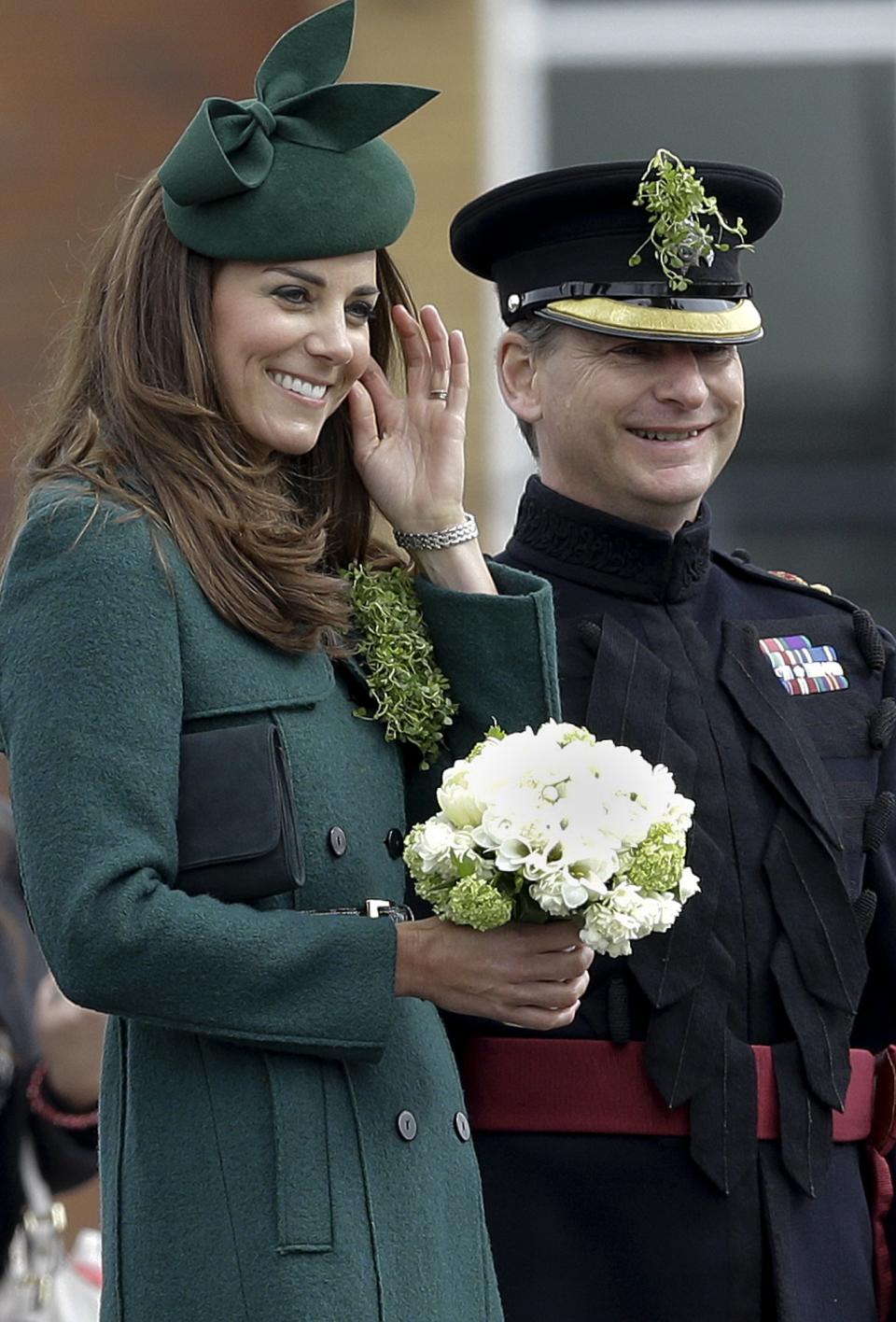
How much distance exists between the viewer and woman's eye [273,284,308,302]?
103 inches

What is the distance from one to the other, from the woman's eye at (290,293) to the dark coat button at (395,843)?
2.03 feet

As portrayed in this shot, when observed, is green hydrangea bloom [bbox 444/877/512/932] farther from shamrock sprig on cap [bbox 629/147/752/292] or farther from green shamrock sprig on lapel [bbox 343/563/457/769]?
shamrock sprig on cap [bbox 629/147/752/292]

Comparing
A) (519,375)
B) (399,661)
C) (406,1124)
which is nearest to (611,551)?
(519,375)

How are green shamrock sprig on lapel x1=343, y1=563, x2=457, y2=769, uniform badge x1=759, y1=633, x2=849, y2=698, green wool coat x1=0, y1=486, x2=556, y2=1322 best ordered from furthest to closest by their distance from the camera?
uniform badge x1=759, y1=633, x2=849, y2=698 < green shamrock sprig on lapel x1=343, y1=563, x2=457, y2=769 < green wool coat x1=0, y1=486, x2=556, y2=1322

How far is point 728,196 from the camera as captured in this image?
3332 millimetres

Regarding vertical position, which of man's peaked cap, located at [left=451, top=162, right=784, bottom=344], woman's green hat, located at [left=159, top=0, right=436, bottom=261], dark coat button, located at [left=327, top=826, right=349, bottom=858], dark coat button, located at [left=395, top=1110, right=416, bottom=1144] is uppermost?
woman's green hat, located at [left=159, top=0, right=436, bottom=261]

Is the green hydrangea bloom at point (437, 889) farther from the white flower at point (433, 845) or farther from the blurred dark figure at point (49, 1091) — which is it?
the blurred dark figure at point (49, 1091)

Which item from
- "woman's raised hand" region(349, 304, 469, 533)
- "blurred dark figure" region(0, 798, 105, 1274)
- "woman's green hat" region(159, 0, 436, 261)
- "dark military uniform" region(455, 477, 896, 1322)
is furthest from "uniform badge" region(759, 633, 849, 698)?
"blurred dark figure" region(0, 798, 105, 1274)

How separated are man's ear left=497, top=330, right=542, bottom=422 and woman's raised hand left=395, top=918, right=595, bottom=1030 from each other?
109 centimetres

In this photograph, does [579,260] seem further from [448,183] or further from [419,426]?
[448,183]

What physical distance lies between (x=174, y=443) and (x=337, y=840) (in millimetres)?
474

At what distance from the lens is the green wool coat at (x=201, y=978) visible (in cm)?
234

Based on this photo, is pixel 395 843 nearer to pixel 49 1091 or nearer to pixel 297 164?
pixel 297 164

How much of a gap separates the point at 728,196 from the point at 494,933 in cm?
135
